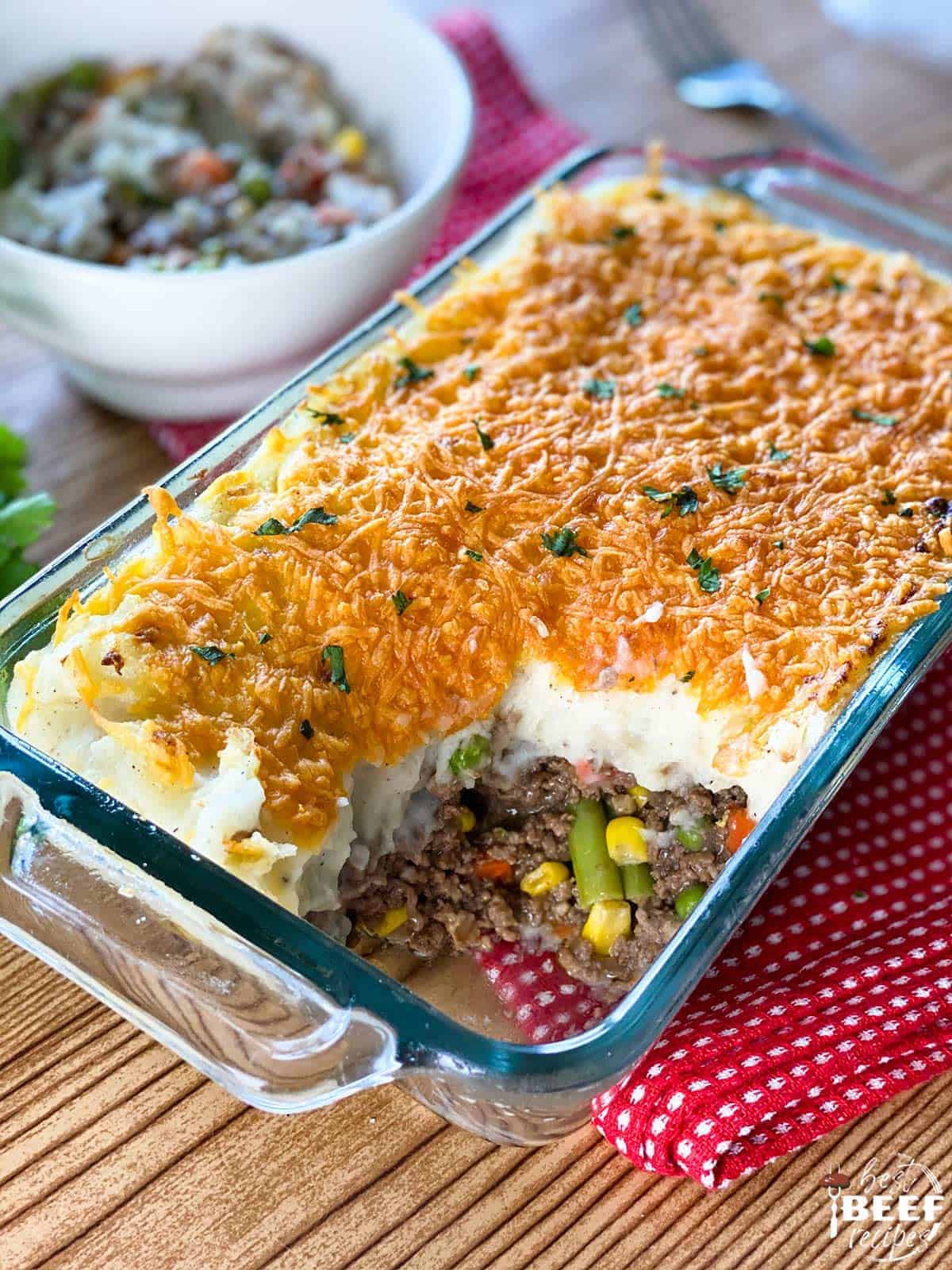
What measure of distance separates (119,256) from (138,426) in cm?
41

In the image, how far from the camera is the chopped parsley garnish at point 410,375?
2805 mm

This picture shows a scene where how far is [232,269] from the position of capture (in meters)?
3.14

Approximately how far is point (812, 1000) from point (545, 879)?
0.51m

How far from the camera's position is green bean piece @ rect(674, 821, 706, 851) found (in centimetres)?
259

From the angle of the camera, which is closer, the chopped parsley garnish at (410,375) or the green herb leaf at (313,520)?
the green herb leaf at (313,520)

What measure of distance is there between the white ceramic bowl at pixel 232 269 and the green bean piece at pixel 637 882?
4.80ft

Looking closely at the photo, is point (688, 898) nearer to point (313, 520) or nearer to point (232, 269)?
point (313, 520)

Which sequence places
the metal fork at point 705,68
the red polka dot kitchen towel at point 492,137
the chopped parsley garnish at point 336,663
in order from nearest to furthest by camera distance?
the chopped parsley garnish at point 336,663
the red polka dot kitchen towel at point 492,137
the metal fork at point 705,68

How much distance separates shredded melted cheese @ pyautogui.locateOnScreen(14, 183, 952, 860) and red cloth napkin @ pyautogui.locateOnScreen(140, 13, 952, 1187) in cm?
40

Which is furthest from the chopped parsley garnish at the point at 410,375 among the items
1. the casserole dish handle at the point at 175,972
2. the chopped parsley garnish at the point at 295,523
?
the casserole dish handle at the point at 175,972

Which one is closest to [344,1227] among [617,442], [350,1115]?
[350,1115]

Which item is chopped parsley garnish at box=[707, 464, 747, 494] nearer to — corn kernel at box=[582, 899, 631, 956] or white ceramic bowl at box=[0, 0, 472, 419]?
corn kernel at box=[582, 899, 631, 956]

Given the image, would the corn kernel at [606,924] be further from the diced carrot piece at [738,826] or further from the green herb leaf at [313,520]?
the green herb leaf at [313,520]

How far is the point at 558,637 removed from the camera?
2.43 metres
